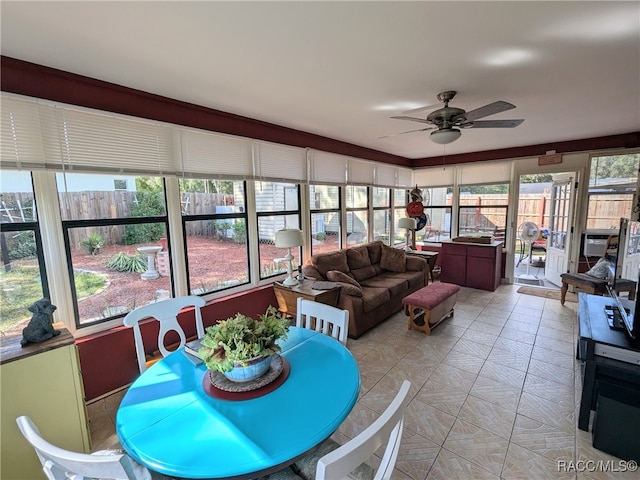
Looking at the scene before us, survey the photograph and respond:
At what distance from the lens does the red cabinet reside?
5.20 meters

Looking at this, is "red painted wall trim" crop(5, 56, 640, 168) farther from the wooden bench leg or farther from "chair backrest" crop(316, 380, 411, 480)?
"chair backrest" crop(316, 380, 411, 480)

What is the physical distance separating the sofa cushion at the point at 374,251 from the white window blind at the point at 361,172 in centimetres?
113

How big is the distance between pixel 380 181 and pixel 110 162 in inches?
176

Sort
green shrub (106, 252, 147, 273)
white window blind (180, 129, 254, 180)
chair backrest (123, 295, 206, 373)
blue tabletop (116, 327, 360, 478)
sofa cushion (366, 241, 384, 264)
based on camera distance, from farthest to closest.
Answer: sofa cushion (366, 241, 384, 264)
white window blind (180, 129, 254, 180)
green shrub (106, 252, 147, 273)
chair backrest (123, 295, 206, 373)
blue tabletop (116, 327, 360, 478)

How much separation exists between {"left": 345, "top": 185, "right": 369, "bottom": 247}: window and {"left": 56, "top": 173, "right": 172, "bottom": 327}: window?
10.2ft

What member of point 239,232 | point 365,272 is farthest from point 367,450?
point 365,272

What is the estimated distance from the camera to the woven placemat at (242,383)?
142 centimetres

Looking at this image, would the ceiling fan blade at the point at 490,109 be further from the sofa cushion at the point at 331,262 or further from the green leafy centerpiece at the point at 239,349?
the sofa cushion at the point at 331,262

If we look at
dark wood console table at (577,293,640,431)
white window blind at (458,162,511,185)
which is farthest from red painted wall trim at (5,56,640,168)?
dark wood console table at (577,293,640,431)

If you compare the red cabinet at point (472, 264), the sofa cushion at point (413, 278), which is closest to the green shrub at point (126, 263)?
the sofa cushion at point (413, 278)

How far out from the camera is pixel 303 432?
1.17 m

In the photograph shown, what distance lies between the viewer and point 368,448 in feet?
3.03

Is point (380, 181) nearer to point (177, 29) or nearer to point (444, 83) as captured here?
point (444, 83)

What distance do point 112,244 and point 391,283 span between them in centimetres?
340
